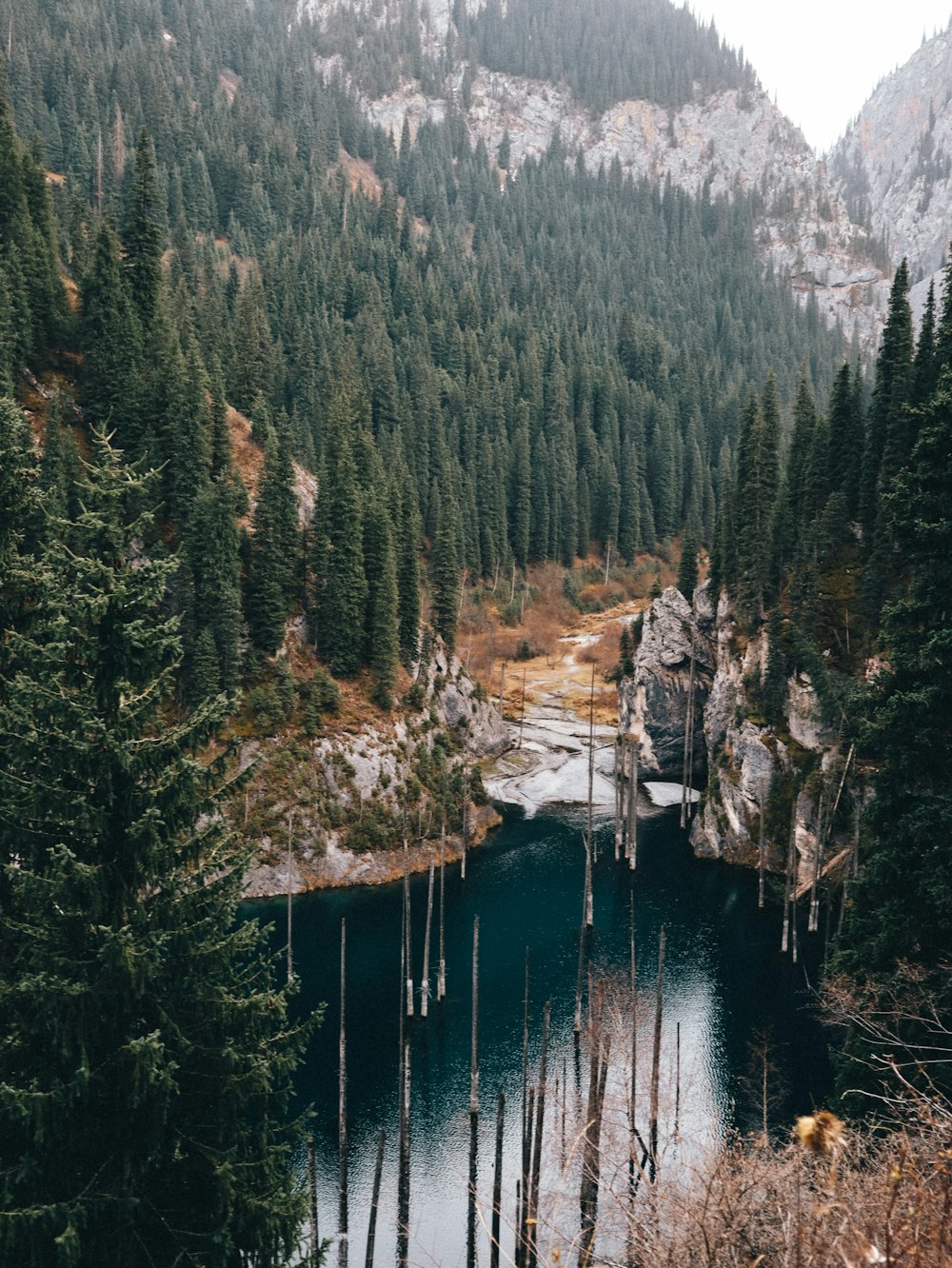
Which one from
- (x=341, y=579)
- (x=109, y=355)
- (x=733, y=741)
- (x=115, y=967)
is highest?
(x=109, y=355)

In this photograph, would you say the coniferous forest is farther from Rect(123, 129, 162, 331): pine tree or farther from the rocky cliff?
the rocky cliff

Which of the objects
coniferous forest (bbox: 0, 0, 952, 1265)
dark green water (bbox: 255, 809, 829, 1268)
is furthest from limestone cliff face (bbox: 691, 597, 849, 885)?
dark green water (bbox: 255, 809, 829, 1268)

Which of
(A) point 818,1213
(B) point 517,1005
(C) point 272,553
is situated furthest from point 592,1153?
(C) point 272,553

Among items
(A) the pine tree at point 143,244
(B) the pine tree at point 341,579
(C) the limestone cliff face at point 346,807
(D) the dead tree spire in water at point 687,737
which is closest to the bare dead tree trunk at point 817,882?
(D) the dead tree spire in water at point 687,737

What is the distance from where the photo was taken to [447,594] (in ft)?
369

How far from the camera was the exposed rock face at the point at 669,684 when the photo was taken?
102m

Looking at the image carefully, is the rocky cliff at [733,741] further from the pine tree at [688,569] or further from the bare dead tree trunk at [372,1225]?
the bare dead tree trunk at [372,1225]

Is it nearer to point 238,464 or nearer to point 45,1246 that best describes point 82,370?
point 238,464

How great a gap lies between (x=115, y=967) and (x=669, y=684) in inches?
3515

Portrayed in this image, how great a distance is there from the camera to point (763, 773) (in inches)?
3036

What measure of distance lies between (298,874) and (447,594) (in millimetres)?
46731

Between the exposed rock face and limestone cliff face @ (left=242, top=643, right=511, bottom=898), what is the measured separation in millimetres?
24185

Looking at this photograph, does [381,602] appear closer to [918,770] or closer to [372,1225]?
[372,1225]

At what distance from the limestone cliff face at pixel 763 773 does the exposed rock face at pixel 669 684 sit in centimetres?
1072
